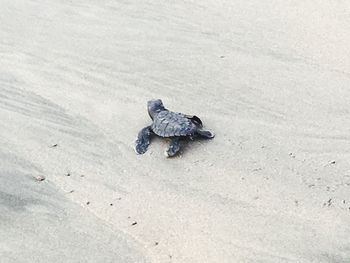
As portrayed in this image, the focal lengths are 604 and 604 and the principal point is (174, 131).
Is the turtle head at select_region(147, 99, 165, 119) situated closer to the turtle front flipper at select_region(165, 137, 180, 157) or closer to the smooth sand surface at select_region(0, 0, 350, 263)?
the smooth sand surface at select_region(0, 0, 350, 263)

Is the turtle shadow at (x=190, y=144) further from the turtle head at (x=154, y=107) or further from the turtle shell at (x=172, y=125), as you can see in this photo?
Answer: the turtle head at (x=154, y=107)

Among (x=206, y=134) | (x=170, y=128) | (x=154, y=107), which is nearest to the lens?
(x=170, y=128)

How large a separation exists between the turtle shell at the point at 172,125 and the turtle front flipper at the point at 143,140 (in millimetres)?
67

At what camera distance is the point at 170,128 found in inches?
129

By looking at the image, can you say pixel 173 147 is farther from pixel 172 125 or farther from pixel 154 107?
pixel 154 107

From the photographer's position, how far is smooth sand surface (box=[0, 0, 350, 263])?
274 centimetres

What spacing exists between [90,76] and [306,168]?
1.72 meters

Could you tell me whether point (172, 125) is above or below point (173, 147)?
above

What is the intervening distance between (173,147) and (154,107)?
0.34 m

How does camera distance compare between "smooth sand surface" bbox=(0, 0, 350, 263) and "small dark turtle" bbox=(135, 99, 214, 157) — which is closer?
"smooth sand surface" bbox=(0, 0, 350, 263)

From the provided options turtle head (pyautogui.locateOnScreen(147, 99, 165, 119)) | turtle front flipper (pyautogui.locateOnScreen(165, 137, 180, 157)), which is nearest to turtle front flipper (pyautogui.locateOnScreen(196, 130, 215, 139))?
turtle front flipper (pyautogui.locateOnScreen(165, 137, 180, 157))

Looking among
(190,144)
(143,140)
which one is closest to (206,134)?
(190,144)

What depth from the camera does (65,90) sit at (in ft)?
13.1

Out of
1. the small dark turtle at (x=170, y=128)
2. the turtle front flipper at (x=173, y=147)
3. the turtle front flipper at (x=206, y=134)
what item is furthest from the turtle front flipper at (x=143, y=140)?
the turtle front flipper at (x=206, y=134)
